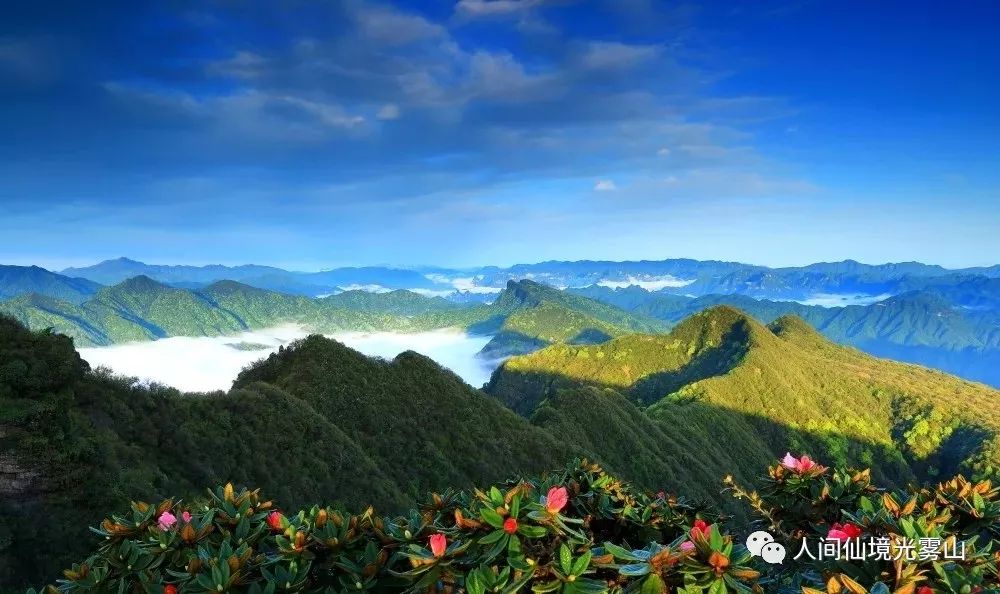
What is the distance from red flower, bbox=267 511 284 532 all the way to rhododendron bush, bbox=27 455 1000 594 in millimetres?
35

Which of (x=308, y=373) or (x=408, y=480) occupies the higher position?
(x=308, y=373)

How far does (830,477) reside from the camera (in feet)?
31.2

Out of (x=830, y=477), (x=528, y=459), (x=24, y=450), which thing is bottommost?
(x=528, y=459)

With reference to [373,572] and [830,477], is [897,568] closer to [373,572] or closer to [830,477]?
[830,477]

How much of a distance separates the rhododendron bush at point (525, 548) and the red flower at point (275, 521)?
0.03m

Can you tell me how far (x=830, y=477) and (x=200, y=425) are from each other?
41113mm

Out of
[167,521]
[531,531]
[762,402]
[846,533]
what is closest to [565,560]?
[531,531]

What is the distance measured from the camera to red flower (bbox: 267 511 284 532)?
7.08 m

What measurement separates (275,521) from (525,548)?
337 cm

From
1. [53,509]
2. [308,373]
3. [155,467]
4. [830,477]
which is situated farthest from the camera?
[308,373]

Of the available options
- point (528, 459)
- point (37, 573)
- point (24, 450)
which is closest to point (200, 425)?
point (24, 450)

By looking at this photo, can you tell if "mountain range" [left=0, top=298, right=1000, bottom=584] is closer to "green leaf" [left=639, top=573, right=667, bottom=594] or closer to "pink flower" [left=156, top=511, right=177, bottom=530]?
"pink flower" [left=156, top=511, right=177, bottom=530]

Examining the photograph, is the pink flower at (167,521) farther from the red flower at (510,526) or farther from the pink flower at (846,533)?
the pink flower at (846,533)

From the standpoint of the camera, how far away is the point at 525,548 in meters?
5.86
